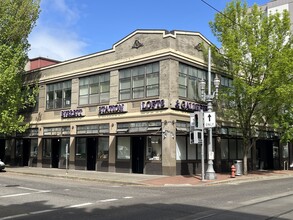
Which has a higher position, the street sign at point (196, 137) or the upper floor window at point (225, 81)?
the upper floor window at point (225, 81)

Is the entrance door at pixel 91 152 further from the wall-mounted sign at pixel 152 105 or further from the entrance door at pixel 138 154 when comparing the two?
the wall-mounted sign at pixel 152 105

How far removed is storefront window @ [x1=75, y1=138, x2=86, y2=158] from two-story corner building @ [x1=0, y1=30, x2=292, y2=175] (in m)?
0.08

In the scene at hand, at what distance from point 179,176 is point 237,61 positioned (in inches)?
329

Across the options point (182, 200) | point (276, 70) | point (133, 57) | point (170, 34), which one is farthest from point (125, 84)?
point (182, 200)

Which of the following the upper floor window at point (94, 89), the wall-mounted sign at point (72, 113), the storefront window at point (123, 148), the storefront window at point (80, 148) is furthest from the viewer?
the wall-mounted sign at point (72, 113)

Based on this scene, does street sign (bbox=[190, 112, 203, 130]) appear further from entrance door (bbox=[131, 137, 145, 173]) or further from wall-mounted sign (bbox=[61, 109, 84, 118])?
wall-mounted sign (bbox=[61, 109, 84, 118])

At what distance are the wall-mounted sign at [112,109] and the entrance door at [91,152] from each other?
247cm

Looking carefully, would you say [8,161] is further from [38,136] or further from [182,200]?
[182,200]

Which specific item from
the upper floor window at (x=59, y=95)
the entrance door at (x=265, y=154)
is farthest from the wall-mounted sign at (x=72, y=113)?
the entrance door at (x=265, y=154)

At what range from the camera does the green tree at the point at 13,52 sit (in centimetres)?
2827

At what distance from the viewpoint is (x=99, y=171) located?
2664cm

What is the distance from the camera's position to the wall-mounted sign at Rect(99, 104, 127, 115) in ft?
84.0

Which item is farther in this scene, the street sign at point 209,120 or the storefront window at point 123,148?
the storefront window at point 123,148

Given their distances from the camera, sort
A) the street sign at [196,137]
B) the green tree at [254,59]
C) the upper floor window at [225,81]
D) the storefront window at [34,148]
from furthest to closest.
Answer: the storefront window at [34,148]
the upper floor window at [225,81]
the green tree at [254,59]
the street sign at [196,137]
